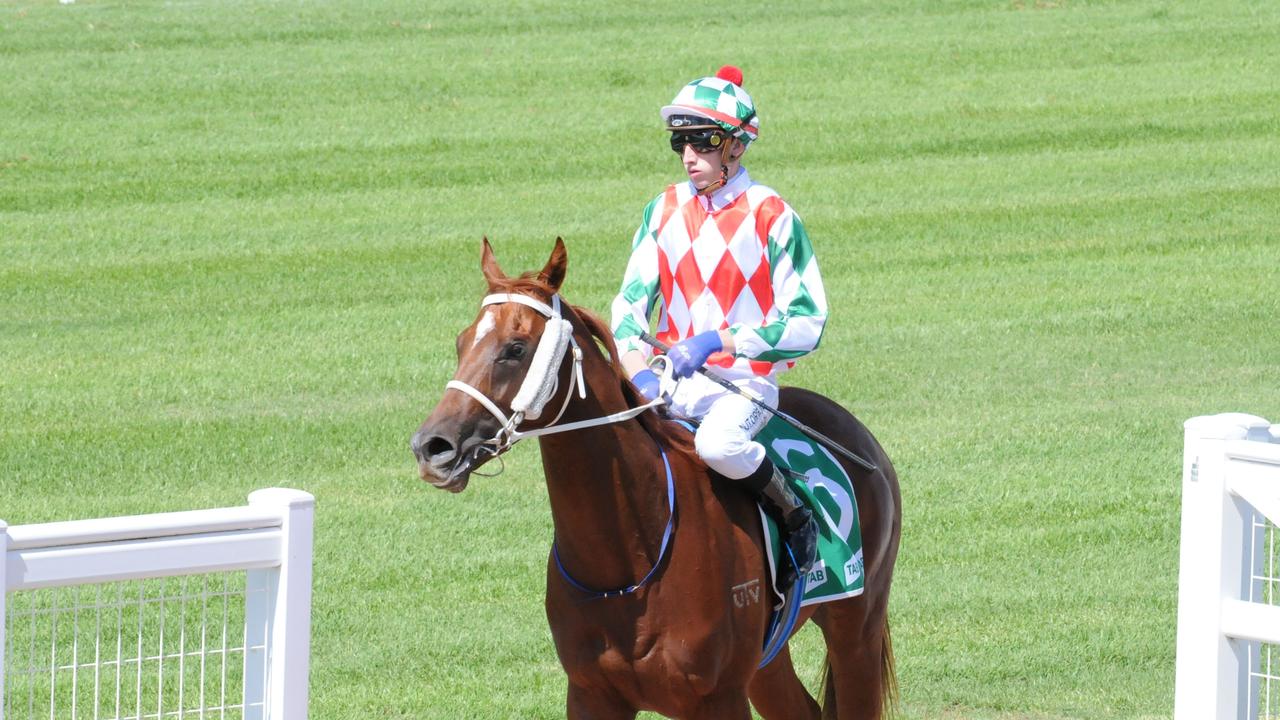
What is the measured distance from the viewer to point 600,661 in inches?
203

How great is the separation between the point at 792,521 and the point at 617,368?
783 millimetres

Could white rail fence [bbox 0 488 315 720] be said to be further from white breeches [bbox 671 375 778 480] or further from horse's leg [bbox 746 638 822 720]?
horse's leg [bbox 746 638 822 720]

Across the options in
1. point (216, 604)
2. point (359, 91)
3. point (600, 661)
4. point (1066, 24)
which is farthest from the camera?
point (1066, 24)

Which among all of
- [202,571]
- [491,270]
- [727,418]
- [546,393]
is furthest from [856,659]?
[202,571]

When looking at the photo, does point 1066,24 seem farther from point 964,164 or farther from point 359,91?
point 359,91

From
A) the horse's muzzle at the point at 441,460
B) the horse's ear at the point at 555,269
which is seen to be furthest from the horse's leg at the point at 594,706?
A: the horse's ear at the point at 555,269

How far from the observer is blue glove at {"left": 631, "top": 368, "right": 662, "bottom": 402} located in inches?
221

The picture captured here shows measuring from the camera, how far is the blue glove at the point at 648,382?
5625 millimetres

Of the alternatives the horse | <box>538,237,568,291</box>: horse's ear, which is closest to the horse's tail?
the horse

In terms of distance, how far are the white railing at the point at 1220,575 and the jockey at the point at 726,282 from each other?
1.12 metres

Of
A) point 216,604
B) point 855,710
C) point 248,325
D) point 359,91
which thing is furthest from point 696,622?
point 359,91

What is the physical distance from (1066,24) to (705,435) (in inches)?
745

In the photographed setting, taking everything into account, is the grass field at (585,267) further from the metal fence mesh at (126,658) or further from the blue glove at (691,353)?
the blue glove at (691,353)

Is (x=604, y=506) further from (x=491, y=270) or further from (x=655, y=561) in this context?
(x=491, y=270)
